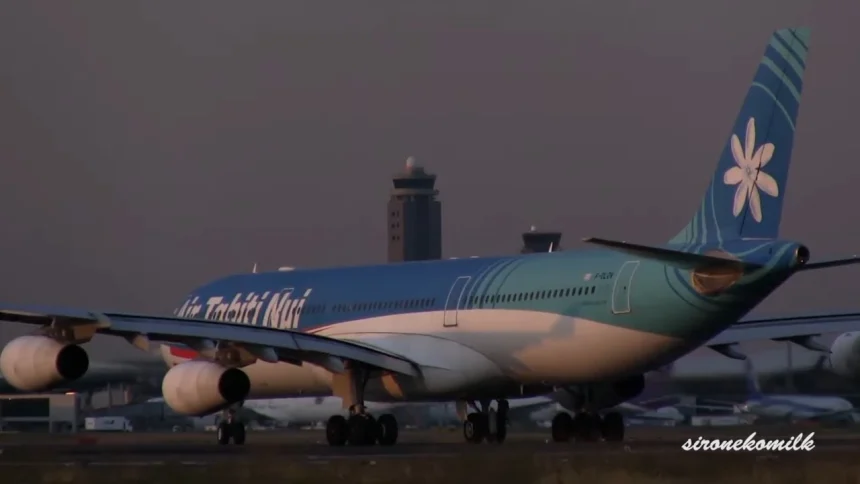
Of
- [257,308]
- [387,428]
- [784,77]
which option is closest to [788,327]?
[784,77]

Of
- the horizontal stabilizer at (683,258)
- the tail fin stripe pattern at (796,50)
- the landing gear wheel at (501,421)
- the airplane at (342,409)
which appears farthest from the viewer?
the airplane at (342,409)

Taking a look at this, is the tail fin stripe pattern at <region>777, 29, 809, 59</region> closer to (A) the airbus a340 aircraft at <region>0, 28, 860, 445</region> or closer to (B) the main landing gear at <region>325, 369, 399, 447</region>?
(A) the airbus a340 aircraft at <region>0, 28, 860, 445</region>

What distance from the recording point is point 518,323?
35.7 meters

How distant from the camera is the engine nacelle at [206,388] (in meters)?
34.3

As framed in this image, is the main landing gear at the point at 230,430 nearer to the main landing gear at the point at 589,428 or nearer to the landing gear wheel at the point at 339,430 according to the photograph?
the landing gear wheel at the point at 339,430

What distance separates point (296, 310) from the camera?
41.8 metres

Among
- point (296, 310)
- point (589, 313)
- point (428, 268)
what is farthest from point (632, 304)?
point (296, 310)

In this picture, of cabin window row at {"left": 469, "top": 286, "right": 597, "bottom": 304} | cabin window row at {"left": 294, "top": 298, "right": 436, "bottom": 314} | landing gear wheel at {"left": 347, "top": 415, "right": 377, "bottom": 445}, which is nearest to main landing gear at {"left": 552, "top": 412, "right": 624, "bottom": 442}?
cabin window row at {"left": 469, "top": 286, "right": 597, "bottom": 304}

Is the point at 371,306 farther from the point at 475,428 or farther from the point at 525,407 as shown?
the point at 525,407

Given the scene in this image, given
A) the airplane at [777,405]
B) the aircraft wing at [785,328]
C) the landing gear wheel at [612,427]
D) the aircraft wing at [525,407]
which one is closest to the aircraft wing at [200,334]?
the landing gear wheel at [612,427]

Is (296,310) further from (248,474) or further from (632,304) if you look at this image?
(248,474)

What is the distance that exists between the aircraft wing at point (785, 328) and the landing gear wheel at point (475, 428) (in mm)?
5238

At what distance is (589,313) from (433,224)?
450 feet

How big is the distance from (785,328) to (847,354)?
1994mm
